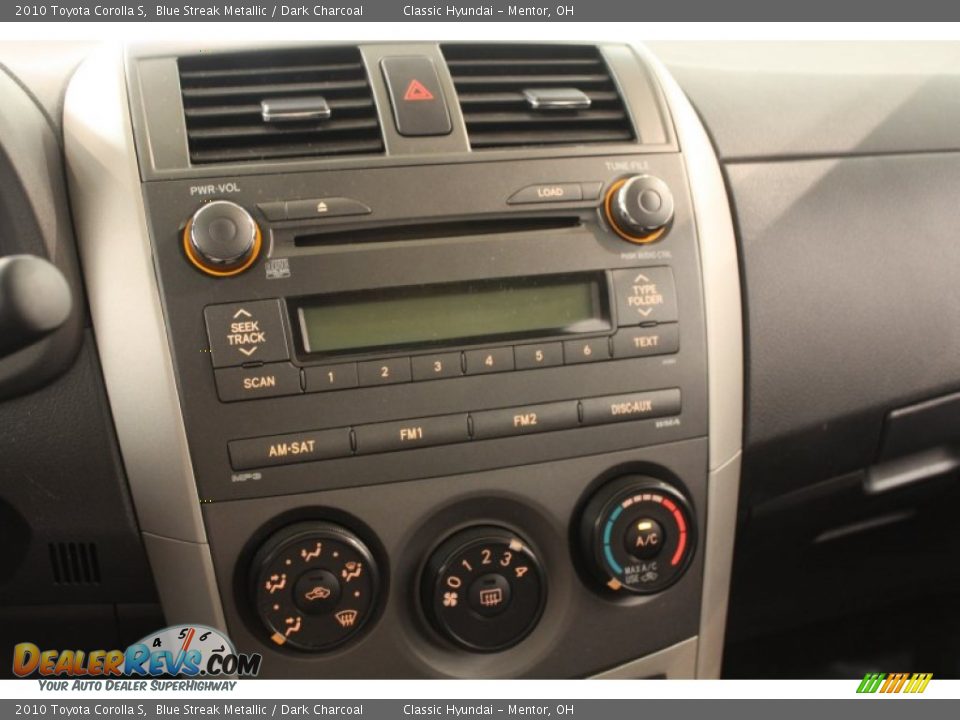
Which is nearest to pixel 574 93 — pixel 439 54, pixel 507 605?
pixel 439 54

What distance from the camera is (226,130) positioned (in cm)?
97

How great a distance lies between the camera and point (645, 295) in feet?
3.39

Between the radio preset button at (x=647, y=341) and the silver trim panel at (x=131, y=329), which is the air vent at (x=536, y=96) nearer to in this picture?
the radio preset button at (x=647, y=341)

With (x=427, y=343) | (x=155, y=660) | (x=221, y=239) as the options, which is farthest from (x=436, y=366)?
(x=155, y=660)

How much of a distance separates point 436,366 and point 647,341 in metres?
0.23

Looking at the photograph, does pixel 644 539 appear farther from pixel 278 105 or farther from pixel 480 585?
pixel 278 105

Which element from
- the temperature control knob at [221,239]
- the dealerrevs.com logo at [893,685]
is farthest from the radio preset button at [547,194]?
the dealerrevs.com logo at [893,685]

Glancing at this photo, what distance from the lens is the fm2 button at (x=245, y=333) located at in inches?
36.7

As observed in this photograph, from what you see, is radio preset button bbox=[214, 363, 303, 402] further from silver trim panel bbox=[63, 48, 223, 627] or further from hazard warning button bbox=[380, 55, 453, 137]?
hazard warning button bbox=[380, 55, 453, 137]

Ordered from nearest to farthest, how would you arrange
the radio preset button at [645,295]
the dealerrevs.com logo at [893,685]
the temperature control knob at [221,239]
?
1. the temperature control knob at [221,239]
2. the radio preset button at [645,295]
3. the dealerrevs.com logo at [893,685]

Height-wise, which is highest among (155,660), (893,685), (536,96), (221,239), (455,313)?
(536,96)

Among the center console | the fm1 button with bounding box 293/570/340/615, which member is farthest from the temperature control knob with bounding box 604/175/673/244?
the fm1 button with bounding box 293/570/340/615

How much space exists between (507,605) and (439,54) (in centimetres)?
60

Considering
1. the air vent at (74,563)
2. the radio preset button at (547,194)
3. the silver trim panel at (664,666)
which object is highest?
the radio preset button at (547,194)
